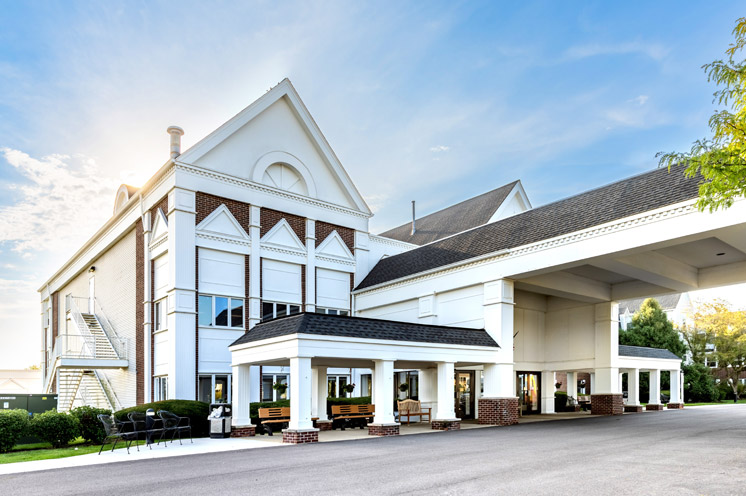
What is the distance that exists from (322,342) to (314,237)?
35.9 feet

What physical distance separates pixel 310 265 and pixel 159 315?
685 cm

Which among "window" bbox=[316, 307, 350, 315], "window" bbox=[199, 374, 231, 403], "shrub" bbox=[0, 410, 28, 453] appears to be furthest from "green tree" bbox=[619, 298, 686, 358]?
"shrub" bbox=[0, 410, 28, 453]

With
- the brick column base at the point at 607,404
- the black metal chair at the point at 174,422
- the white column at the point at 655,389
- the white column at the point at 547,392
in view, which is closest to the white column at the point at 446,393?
the black metal chair at the point at 174,422

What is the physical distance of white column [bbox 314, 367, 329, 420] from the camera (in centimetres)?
2122

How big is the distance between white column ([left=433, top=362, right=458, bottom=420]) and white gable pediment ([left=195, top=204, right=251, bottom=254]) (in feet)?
32.6

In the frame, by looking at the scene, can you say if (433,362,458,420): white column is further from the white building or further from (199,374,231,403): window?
(199,374,231,403): window

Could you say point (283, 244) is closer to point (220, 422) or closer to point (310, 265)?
point (310, 265)

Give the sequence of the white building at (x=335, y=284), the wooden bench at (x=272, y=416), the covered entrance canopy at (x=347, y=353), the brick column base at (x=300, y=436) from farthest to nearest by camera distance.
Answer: the wooden bench at (x=272, y=416) < the white building at (x=335, y=284) < the covered entrance canopy at (x=347, y=353) < the brick column base at (x=300, y=436)

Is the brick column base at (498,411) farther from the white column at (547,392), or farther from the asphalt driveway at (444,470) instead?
the white column at (547,392)

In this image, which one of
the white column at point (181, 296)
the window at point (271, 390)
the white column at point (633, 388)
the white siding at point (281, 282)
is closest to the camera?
the white column at point (181, 296)

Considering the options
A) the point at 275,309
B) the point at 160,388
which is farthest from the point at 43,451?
the point at 275,309

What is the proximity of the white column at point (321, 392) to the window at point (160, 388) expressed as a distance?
6191 mm

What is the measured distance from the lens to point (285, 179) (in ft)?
87.9

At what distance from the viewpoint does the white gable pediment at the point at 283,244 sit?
1005 inches
